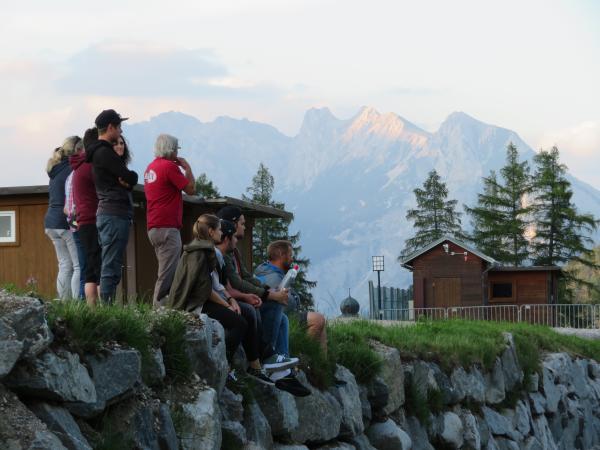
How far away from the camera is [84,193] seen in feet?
32.0

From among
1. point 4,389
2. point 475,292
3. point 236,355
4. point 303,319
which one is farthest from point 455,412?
point 475,292

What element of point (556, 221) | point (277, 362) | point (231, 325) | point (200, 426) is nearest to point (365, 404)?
point (277, 362)

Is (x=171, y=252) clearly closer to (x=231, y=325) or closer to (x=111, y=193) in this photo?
(x=111, y=193)

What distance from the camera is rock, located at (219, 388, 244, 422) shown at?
7740 mm

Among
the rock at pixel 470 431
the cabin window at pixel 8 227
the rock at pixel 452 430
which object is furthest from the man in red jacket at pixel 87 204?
the cabin window at pixel 8 227

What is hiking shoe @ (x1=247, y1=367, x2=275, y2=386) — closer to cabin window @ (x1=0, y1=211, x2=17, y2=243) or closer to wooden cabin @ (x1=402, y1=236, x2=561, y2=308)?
cabin window @ (x1=0, y1=211, x2=17, y2=243)

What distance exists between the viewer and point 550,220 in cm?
6744

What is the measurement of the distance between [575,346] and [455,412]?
33.7ft

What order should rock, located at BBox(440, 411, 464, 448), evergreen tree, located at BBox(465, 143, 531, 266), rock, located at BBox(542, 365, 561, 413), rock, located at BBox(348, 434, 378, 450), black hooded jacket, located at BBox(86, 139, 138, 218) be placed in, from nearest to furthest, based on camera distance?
black hooded jacket, located at BBox(86, 139, 138, 218), rock, located at BBox(348, 434, 378, 450), rock, located at BBox(440, 411, 464, 448), rock, located at BBox(542, 365, 561, 413), evergreen tree, located at BBox(465, 143, 531, 266)

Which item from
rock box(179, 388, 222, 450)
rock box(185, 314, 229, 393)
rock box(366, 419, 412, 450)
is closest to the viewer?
rock box(179, 388, 222, 450)

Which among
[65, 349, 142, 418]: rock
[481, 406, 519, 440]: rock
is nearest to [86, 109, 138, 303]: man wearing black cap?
[65, 349, 142, 418]: rock

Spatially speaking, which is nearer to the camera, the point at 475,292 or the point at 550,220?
the point at 475,292

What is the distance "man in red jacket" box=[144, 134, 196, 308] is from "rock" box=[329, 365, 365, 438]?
5.99 ft

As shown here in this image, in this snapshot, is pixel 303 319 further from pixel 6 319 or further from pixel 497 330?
pixel 497 330
